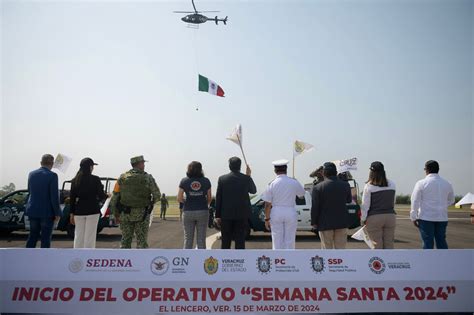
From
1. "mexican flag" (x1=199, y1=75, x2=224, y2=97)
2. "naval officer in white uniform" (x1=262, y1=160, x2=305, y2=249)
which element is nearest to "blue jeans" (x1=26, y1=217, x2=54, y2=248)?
"naval officer in white uniform" (x1=262, y1=160, x2=305, y2=249)

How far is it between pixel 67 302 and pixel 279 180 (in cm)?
335

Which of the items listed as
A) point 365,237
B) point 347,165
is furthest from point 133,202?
point 347,165

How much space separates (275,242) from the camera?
5.84 meters

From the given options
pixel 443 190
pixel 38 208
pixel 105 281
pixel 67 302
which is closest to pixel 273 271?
pixel 105 281

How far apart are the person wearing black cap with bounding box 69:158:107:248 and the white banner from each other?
7.23ft

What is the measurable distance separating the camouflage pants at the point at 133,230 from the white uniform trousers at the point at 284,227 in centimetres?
207

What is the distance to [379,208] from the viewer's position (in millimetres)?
5801

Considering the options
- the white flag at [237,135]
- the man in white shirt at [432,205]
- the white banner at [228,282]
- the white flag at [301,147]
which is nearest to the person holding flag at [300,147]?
the white flag at [301,147]

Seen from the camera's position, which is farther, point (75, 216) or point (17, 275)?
point (75, 216)

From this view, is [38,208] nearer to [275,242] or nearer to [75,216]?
[75,216]

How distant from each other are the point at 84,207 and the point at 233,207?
8.54ft

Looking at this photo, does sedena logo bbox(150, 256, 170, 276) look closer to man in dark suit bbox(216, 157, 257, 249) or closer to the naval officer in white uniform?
man in dark suit bbox(216, 157, 257, 249)

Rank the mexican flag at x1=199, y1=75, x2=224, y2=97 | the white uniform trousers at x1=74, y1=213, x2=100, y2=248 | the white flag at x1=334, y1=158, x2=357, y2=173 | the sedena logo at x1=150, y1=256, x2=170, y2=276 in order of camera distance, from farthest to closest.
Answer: the mexican flag at x1=199, y1=75, x2=224, y2=97
the white flag at x1=334, y1=158, x2=357, y2=173
the white uniform trousers at x1=74, y1=213, x2=100, y2=248
the sedena logo at x1=150, y1=256, x2=170, y2=276

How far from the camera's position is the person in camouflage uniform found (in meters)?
6.04
